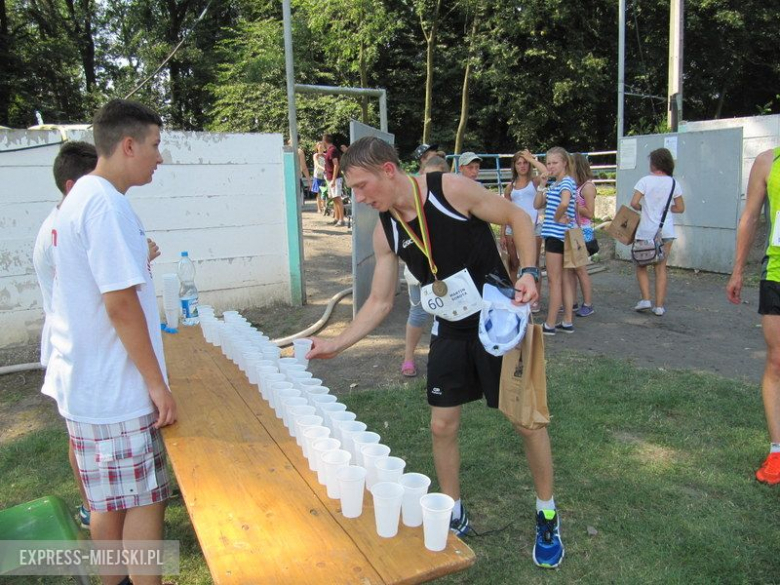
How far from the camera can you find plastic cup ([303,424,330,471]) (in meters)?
2.03

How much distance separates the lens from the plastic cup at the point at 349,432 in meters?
2.08

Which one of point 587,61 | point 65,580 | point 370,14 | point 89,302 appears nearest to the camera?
point 89,302

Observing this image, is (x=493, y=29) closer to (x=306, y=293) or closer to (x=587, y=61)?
(x=587, y=61)

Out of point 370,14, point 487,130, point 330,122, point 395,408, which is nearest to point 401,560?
point 395,408

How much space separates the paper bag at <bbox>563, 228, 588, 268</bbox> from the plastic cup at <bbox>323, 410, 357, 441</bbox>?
4.22 metres

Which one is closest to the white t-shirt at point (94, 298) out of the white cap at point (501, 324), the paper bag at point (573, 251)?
the white cap at point (501, 324)

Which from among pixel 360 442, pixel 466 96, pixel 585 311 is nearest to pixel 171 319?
pixel 360 442

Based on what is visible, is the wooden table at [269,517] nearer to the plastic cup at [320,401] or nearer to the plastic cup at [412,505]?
the plastic cup at [412,505]

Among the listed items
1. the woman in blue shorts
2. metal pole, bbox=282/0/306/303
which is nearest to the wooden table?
the woman in blue shorts

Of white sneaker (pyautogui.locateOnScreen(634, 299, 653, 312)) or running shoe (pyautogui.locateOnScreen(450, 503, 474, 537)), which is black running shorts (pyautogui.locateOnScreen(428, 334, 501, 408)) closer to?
running shoe (pyautogui.locateOnScreen(450, 503, 474, 537))

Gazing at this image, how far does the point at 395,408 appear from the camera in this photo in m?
4.39

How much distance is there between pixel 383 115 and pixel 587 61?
18.9m

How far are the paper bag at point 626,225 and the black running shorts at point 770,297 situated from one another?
345 centimetres

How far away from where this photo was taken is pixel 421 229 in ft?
8.23
